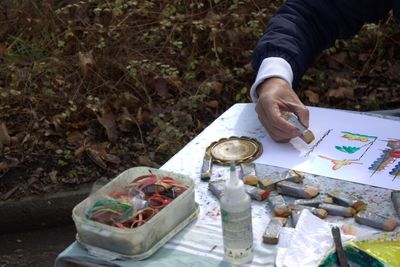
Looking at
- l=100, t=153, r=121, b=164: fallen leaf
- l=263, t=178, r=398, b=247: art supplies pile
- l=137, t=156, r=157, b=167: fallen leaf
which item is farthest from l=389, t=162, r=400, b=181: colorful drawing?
l=100, t=153, r=121, b=164: fallen leaf

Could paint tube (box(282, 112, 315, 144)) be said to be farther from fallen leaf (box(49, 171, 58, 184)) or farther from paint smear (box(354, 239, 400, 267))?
fallen leaf (box(49, 171, 58, 184))

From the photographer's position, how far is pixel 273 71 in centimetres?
169

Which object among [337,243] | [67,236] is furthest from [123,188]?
[67,236]

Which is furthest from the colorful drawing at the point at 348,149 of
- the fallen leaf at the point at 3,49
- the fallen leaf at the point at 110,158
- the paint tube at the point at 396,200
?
the fallen leaf at the point at 3,49

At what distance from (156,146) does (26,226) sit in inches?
26.0

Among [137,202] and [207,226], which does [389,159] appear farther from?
[137,202]

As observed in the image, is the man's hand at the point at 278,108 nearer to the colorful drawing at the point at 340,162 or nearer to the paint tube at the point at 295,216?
the colorful drawing at the point at 340,162

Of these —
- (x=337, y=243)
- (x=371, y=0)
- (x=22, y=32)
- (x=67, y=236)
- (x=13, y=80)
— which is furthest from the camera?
(x=22, y=32)

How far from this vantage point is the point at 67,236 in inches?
105

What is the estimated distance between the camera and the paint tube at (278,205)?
1.25 m

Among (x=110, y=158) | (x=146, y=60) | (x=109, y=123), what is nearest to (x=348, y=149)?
(x=110, y=158)

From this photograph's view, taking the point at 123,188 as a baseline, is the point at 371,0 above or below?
above

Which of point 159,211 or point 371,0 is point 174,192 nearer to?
point 159,211

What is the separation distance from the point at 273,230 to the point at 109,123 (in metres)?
1.79
